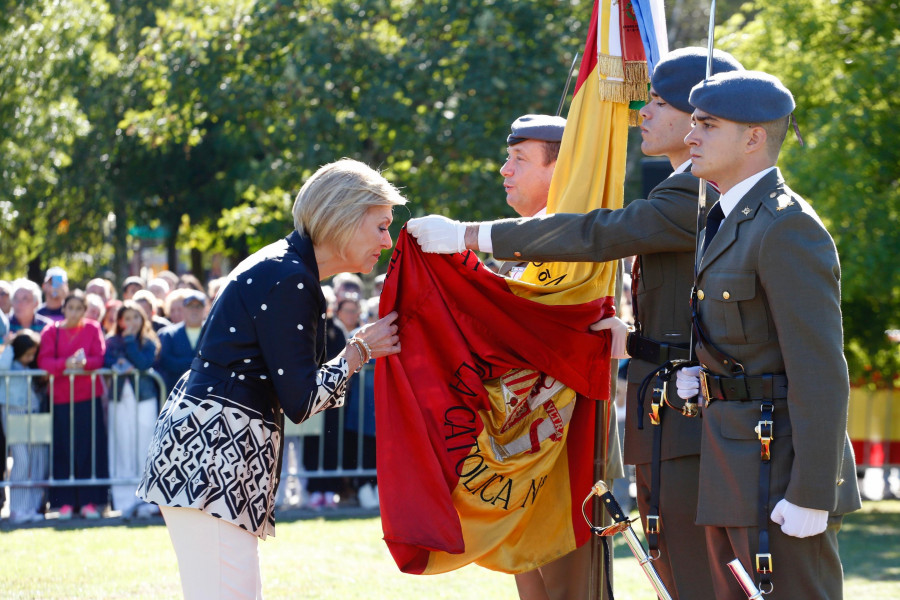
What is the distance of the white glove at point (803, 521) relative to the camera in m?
3.12

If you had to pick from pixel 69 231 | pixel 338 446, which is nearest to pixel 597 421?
pixel 338 446

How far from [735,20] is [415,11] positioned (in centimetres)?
478

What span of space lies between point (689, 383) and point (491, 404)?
882 mm

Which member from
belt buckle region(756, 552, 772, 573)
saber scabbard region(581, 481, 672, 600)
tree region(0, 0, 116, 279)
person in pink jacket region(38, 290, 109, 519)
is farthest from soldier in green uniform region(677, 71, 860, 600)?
tree region(0, 0, 116, 279)

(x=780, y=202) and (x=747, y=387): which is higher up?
(x=780, y=202)

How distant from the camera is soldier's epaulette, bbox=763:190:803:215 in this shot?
10.6ft

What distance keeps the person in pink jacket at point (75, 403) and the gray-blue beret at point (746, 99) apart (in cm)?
724

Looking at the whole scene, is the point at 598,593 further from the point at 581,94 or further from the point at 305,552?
the point at 305,552

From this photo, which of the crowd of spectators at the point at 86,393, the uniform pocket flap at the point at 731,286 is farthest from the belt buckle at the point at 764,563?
the crowd of spectators at the point at 86,393

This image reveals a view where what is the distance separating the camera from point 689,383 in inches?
139

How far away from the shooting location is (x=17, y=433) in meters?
9.30

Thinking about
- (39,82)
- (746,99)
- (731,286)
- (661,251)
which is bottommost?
(731,286)

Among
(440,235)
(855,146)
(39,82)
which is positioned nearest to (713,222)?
(440,235)

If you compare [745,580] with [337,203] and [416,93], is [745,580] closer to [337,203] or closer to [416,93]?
[337,203]
